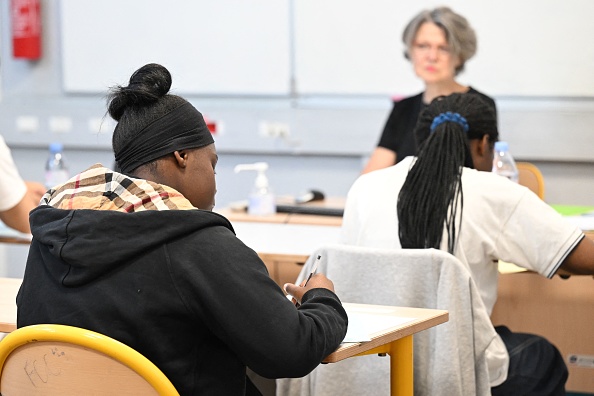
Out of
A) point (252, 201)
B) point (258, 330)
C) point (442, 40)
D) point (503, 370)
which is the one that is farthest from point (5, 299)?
point (442, 40)

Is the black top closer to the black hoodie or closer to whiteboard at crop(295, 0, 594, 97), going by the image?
whiteboard at crop(295, 0, 594, 97)

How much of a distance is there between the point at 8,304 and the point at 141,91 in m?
0.73

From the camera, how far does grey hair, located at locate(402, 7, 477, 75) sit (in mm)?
4230

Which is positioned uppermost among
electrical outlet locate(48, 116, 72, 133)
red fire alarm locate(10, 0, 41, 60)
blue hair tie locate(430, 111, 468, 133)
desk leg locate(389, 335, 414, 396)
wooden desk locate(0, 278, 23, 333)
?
red fire alarm locate(10, 0, 41, 60)

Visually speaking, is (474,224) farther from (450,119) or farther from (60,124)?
(60,124)

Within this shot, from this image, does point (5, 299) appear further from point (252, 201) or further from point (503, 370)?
point (252, 201)

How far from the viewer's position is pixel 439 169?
244 centimetres

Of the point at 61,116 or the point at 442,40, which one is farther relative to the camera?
the point at 61,116

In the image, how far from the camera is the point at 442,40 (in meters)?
4.27

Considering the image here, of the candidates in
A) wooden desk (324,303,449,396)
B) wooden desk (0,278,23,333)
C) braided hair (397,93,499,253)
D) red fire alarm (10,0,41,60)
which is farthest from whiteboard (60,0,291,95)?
wooden desk (324,303,449,396)

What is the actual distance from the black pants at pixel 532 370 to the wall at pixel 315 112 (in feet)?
8.10

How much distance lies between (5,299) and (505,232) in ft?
4.00

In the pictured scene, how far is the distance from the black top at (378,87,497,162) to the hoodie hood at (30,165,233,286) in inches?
109

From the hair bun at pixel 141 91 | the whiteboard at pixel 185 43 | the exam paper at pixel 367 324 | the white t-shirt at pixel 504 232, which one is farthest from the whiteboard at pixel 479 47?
the hair bun at pixel 141 91
